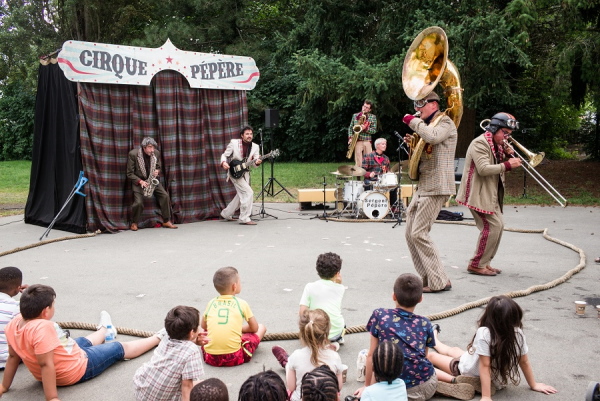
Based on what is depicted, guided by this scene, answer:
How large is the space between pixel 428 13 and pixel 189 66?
700 centimetres

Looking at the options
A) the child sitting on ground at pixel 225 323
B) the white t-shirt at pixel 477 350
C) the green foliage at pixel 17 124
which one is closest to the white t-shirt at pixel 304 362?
the child sitting on ground at pixel 225 323

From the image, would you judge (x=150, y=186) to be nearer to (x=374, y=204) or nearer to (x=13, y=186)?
(x=374, y=204)

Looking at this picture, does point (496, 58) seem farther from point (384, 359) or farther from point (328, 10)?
point (384, 359)

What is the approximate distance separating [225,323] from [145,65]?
24.0 ft

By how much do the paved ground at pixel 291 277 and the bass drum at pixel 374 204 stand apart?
0.34 m

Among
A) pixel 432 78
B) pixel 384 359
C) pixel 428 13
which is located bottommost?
pixel 384 359

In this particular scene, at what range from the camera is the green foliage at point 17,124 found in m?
27.5

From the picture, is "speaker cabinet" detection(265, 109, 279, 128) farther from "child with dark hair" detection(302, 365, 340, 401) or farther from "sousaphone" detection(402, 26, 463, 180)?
"child with dark hair" detection(302, 365, 340, 401)

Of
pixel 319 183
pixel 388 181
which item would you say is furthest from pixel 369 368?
pixel 319 183

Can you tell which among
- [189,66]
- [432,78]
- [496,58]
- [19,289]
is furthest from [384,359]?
[496,58]

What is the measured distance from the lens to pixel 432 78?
6117 millimetres

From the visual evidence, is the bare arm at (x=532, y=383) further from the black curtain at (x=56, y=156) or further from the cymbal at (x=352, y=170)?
the black curtain at (x=56, y=156)

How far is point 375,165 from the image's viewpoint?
1143 cm

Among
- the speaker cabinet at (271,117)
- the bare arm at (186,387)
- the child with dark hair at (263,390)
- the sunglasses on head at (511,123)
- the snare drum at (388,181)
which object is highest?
the speaker cabinet at (271,117)
